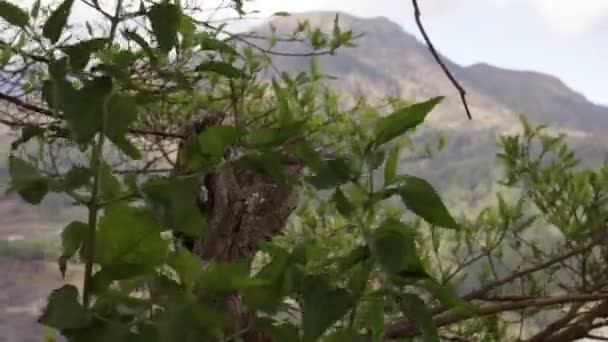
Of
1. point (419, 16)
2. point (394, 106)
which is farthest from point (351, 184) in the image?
point (394, 106)

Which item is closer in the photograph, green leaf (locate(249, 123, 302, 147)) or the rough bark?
green leaf (locate(249, 123, 302, 147))

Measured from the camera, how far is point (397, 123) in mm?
409

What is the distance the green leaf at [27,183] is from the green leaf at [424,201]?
188 mm

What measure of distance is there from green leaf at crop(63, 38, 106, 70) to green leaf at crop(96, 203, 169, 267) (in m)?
0.09

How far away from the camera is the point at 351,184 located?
44 cm

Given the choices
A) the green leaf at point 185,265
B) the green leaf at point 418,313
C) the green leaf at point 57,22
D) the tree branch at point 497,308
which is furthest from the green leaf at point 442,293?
the tree branch at point 497,308

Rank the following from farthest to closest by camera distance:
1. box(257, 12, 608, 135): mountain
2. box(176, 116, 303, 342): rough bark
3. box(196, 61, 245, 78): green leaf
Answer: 1. box(257, 12, 608, 135): mountain
2. box(176, 116, 303, 342): rough bark
3. box(196, 61, 245, 78): green leaf

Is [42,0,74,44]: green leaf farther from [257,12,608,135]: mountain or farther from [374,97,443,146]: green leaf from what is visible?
[257,12,608,135]: mountain

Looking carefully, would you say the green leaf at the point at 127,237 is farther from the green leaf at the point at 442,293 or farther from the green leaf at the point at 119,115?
the green leaf at the point at 442,293

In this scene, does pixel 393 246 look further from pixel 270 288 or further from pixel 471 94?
pixel 471 94

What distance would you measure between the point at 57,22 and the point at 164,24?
6 cm

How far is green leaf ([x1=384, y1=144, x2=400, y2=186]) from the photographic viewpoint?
43 centimetres

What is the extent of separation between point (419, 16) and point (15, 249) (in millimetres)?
17377

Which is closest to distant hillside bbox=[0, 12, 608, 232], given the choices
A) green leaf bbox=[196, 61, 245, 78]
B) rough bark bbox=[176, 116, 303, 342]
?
rough bark bbox=[176, 116, 303, 342]
